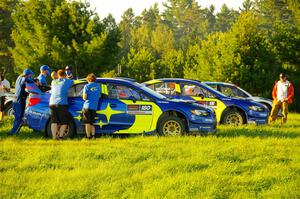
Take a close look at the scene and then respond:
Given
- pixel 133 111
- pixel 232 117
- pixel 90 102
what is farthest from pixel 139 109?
pixel 232 117

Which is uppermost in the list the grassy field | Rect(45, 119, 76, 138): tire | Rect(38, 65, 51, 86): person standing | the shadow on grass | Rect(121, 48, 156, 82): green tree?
Rect(121, 48, 156, 82): green tree

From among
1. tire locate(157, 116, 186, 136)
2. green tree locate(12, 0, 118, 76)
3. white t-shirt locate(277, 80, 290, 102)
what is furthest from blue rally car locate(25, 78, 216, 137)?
green tree locate(12, 0, 118, 76)

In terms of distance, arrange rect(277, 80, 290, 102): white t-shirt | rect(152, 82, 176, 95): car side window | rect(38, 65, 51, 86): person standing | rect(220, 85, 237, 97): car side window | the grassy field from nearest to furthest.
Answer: the grassy field → rect(38, 65, 51, 86): person standing → rect(152, 82, 176, 95): car side window → rect(277, 80, 290, 102): white t-shirt → rect(220, 85, 237, 97): car side window

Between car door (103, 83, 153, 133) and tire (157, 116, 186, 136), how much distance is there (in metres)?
0.30

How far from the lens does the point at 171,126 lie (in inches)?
456

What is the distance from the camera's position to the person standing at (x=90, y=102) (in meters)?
11.0

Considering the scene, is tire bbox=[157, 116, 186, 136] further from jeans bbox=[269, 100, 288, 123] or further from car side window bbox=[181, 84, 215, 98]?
jeans bbox=[269, 100, 288, 123]

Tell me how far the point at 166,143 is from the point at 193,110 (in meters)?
Result: 1.64

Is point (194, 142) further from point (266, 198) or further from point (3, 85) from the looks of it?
point (3, 85)

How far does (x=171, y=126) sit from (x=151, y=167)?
3.62 meters

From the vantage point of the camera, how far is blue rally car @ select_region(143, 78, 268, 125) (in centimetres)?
1440

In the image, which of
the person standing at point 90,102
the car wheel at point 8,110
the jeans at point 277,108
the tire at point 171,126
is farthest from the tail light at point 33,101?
the jeans at point 277,108

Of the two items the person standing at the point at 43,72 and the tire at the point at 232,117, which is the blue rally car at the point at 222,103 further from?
the person standing at the point at 43,72

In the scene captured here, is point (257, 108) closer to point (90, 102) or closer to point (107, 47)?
point (90, 102)
